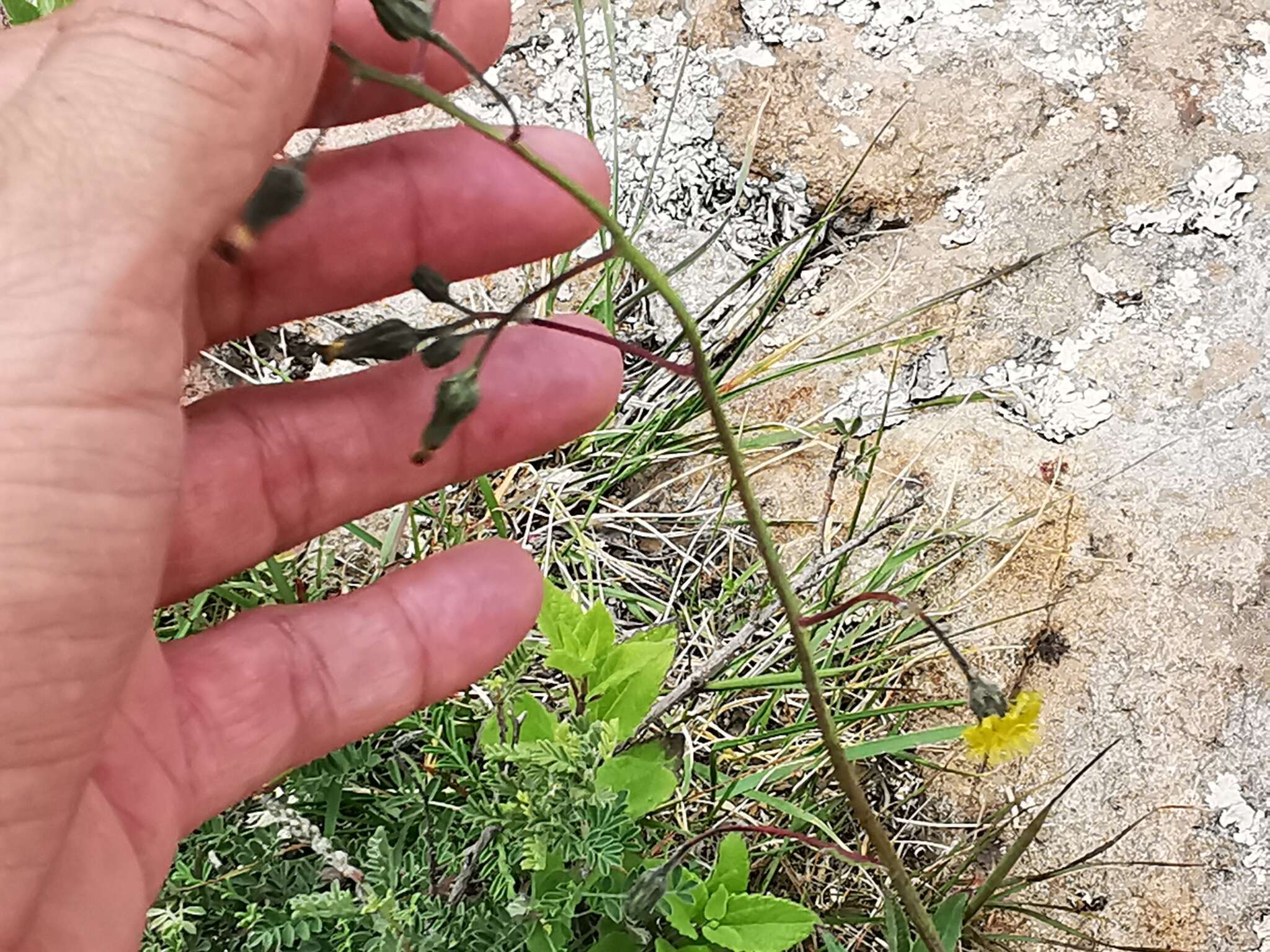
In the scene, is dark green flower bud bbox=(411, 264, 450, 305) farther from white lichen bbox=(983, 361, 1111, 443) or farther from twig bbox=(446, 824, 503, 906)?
white lichen bbox=(983, 361, 1111, 443)

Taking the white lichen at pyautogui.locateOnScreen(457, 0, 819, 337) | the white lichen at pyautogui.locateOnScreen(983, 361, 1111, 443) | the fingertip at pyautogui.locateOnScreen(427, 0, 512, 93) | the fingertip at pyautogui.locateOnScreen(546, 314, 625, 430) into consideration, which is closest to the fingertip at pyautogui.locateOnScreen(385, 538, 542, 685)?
the fingertip at pyautogui.locateOnScreen(546, 314, 625, 430)

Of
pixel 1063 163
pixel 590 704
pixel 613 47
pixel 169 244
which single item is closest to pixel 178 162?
pixel 169 244

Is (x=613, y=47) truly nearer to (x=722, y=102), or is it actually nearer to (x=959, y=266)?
(x=722, y=102)

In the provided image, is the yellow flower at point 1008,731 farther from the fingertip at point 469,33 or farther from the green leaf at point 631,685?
the fingertip at point 469,33

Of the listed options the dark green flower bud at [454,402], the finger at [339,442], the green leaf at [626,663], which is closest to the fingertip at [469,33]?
the finger at [339,442]

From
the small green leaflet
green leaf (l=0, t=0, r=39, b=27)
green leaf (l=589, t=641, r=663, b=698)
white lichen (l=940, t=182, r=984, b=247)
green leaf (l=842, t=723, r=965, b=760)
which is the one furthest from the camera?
white lichen (l=940, t=182, r=984, b=247)

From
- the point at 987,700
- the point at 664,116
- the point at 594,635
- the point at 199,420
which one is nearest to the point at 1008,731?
the point at 987,700

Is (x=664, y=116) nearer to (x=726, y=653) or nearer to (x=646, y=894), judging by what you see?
(x=726, y=653)
